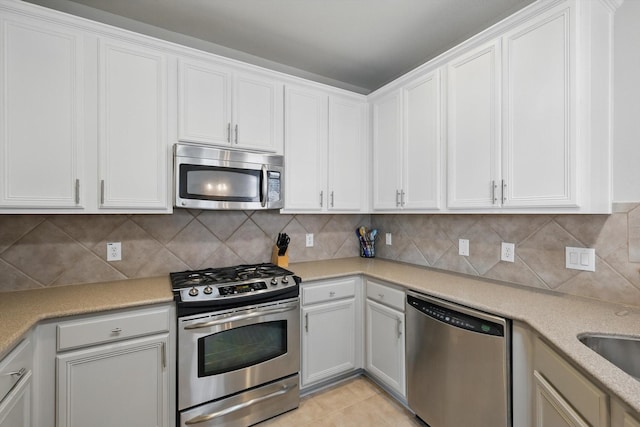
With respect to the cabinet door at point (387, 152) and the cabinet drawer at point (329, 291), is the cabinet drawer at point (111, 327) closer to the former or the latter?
the cabinet drawer at point (329, 291)

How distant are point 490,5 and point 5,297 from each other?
3.42 metres

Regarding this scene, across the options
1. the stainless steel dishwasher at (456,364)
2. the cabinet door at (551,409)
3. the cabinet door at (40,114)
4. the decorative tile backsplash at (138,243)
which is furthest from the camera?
the decorative tile backsplash at (138,243)

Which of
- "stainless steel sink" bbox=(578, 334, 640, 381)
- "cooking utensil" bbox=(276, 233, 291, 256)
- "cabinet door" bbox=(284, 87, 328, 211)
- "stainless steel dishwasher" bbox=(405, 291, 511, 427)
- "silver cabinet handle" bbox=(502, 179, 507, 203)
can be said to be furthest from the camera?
"cooking utensil" bbox=(276, 233, 291, 256)

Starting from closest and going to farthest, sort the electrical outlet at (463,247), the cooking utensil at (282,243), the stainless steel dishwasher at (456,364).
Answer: the stainless steel dishwasher at (456,364) → the electrical outlet at (463,247) → the cooking utensil at (282,243)

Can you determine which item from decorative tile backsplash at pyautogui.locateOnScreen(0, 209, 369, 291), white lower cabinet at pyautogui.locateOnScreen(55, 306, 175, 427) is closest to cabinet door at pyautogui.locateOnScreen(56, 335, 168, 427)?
white lower cabinet at pyautogui.locateOnScreen(55, 306, 175, 427)

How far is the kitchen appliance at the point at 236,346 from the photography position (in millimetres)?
1723

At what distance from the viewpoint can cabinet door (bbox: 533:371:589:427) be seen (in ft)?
3.43

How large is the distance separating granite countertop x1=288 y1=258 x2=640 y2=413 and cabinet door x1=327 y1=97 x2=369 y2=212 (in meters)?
0.63

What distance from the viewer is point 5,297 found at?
1687 millimetres

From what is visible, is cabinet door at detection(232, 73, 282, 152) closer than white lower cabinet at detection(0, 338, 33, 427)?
No

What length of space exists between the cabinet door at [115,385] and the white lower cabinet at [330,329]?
0.93 meters

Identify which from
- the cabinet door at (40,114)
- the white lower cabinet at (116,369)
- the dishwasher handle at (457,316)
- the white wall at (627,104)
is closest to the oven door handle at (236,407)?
the white lower cabinet at (116,369)

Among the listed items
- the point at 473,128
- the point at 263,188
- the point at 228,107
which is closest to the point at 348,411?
the point at 263,188

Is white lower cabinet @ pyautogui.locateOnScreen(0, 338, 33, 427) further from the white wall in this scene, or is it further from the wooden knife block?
the white wall
